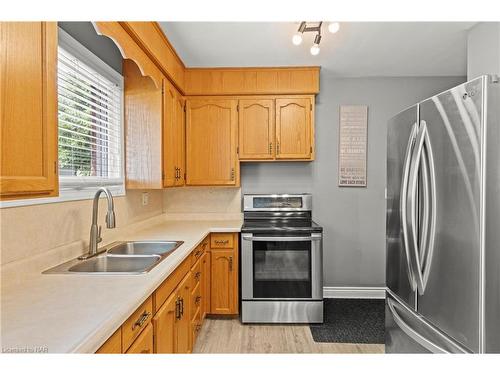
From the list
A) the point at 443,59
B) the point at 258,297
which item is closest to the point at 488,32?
the point at 443,59

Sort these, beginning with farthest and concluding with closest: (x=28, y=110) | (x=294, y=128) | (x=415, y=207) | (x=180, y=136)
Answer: (x=294, y=128) → (x=180, y=136) → (x=415, y=207) → (x=28, y=110)

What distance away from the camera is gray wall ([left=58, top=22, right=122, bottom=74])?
1.88m

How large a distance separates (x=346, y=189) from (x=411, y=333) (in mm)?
2046

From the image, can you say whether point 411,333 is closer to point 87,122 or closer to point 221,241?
point 221,241

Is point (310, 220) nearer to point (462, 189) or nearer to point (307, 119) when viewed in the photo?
point (307, 119)

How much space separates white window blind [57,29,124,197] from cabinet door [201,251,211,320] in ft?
3.12

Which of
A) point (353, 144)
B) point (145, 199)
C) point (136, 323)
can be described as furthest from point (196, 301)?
point (353, 144)

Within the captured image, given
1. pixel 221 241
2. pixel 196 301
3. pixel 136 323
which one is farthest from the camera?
pixel 221 241

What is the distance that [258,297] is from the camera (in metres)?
2.89

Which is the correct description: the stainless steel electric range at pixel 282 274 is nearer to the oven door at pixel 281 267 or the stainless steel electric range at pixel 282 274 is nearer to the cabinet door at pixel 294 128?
the oven door at pixel 281 267

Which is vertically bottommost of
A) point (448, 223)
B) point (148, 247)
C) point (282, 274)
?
point (282, 274)

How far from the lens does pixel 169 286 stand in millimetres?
1699

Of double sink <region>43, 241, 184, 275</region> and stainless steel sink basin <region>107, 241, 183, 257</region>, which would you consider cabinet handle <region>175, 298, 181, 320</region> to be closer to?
double sink <region>43, 241, 184, 275</region>
